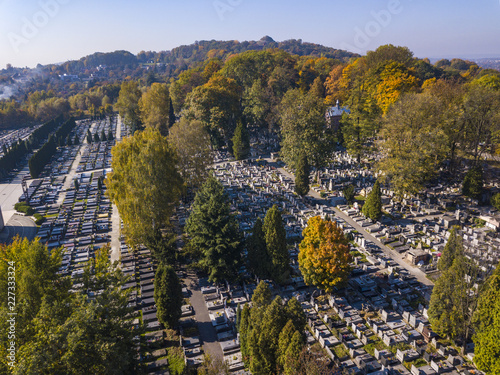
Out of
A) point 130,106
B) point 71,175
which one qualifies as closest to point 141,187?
point 71,175

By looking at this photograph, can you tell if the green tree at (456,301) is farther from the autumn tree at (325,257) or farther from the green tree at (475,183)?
the green tree at (475,183)

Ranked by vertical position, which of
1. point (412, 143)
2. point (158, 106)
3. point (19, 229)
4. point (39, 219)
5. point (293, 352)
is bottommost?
point (19, 229)

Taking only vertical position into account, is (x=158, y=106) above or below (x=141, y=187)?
above

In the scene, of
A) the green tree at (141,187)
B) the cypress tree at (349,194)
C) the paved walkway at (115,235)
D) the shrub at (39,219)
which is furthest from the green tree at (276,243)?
the shrub at (39,219)

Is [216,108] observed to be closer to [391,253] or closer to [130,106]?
[130,106]

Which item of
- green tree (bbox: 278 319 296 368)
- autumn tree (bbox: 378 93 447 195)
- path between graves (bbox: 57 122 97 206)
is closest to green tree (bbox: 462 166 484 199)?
autumn tree (bbox: 378 93 447 195)

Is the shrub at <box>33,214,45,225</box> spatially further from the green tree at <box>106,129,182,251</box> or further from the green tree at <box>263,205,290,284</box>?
the green tree at <box>263,205,290,284</box>
